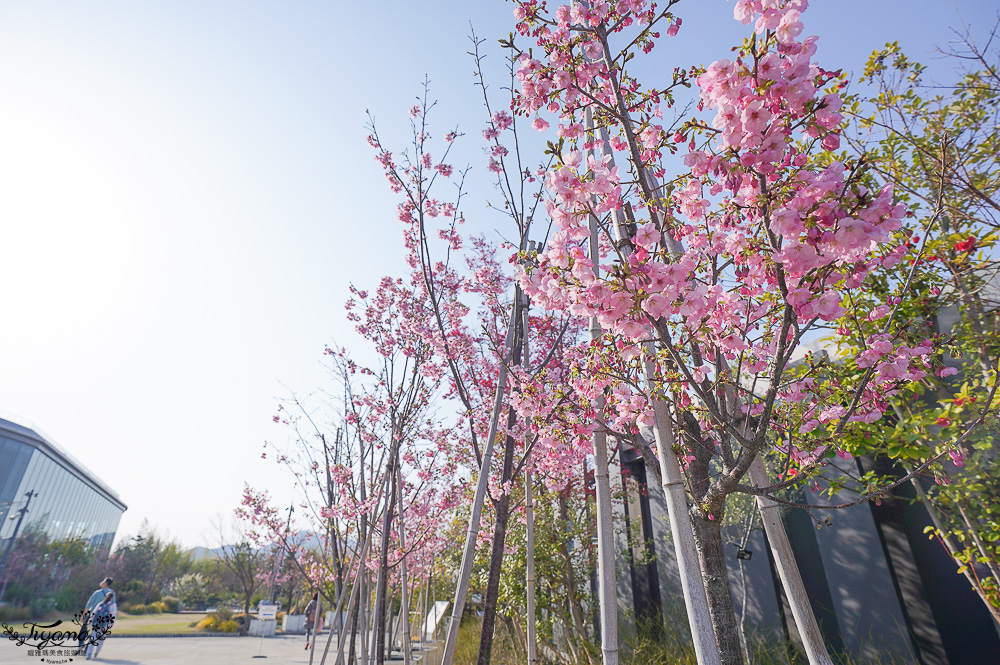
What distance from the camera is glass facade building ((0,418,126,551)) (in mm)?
22344

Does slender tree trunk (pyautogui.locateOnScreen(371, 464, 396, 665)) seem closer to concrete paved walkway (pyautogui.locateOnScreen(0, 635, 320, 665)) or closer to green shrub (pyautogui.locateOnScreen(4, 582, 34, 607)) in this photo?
concrete paved walkway (pyautogui.locateOnScreen(0, 635, 320, 665))

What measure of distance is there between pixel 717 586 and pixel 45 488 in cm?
3755

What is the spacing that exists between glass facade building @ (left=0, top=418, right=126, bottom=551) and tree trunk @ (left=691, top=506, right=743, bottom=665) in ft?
105

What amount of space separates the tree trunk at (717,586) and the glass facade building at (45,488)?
105 feet

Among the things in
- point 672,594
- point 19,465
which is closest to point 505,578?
point 672,594

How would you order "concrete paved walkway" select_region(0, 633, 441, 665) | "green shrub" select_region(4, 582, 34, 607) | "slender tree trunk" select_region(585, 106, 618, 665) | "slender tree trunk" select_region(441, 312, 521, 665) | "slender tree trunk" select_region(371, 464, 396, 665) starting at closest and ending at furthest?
"slender tree trunk" select_region(585, 106, 618, 665), "slender tree trunk" select_region(441, 312, 521, 665), "slender tree trunk" select_region(371, 464, 396, 665), "concrete paved walkway" select_region(0, 633, 441, 665), "green shrub" select_region(4, 582, 34, 607)

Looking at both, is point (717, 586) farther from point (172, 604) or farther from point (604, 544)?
point (172, 604)

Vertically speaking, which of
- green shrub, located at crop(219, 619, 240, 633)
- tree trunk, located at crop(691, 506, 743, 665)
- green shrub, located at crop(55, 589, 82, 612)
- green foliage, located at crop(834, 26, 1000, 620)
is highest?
green foliage, located at crop(834, 26, 1000, 620)

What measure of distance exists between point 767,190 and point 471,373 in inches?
144

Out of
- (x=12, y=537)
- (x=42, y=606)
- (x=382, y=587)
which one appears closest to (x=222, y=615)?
(x=42, y=606)

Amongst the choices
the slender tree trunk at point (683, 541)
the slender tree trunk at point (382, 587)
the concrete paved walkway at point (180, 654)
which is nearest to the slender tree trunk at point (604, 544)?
the slender tree trunk at point (683, 541)

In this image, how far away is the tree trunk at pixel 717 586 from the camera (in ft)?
6.54

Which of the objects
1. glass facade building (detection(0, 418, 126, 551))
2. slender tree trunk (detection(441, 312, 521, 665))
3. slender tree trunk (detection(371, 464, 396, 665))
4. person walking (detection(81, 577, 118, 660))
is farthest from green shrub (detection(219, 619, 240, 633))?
slender tree trunk (detection(441, 312, 521, 665))

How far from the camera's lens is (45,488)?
26234 millimetres
